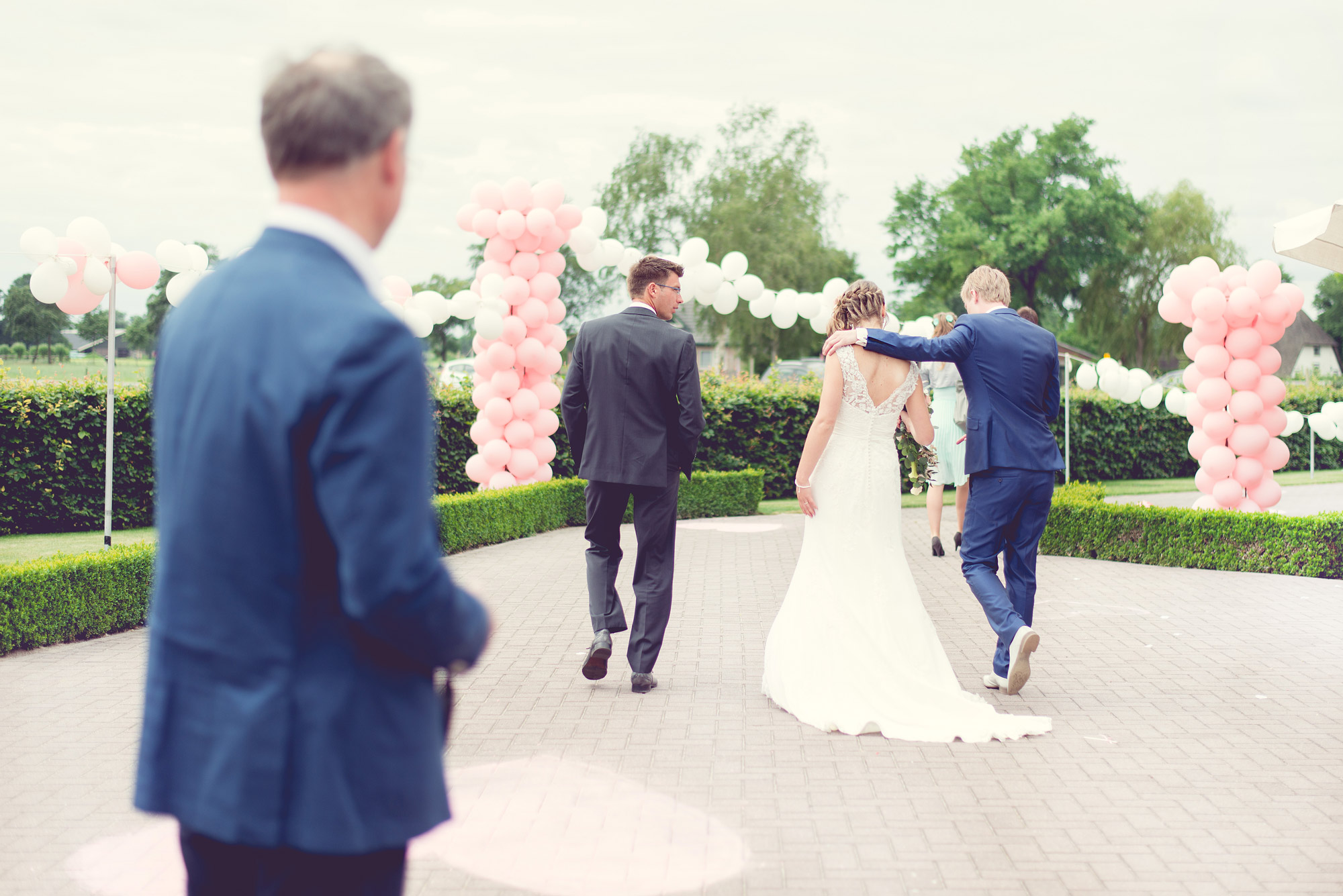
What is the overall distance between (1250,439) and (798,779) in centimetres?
799

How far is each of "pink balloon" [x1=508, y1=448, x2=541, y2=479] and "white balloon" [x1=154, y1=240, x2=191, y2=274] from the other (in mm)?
3796

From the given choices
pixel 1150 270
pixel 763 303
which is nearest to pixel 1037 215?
pixel 1150 270

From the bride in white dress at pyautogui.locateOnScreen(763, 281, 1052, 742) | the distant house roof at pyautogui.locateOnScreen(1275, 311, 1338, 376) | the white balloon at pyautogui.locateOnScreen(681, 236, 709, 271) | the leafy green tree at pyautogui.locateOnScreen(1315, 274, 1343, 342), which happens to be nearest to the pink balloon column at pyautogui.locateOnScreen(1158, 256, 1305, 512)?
the white balloon at pyautogui.locateOnScreen(681, 236, 709, 271)

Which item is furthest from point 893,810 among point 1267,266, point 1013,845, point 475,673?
point 1267,266

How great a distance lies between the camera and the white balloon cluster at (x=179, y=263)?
954 centimetres

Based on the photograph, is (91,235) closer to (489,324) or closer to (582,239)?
(489,324)

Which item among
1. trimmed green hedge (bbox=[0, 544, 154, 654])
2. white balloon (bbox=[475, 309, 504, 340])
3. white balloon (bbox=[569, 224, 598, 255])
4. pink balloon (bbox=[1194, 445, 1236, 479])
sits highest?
white balloon (bbox=[569, 224, 598, 255])

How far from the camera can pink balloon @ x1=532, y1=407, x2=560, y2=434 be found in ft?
39.2

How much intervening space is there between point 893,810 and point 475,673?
2.75m

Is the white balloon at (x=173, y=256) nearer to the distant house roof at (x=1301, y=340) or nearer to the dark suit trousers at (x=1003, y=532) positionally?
the dark suit trousers at (x=1003, y=532)

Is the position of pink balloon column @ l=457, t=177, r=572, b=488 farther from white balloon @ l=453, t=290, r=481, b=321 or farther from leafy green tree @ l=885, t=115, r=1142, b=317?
leafy green tree @ l=885, t=115, r=1142, b=317

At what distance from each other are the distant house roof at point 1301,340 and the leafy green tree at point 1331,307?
626mm

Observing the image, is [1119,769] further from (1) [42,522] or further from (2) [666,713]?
(1) [42,522]

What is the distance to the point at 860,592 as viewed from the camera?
16.9ft
